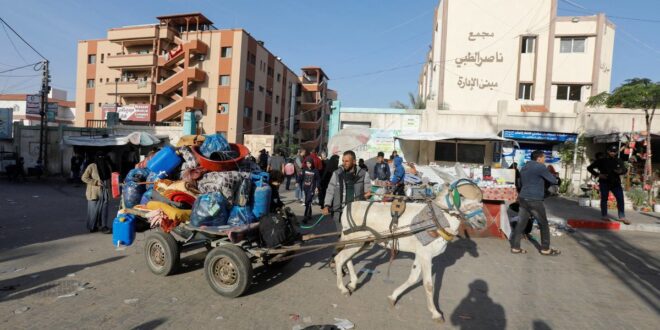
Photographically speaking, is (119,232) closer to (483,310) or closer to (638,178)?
(483,310)

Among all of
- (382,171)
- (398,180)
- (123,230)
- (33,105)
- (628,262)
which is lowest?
(628,262)

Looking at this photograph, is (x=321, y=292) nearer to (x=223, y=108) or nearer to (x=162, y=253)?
(x=162, y=253)

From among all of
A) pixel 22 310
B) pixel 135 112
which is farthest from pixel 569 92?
pixel 135 112

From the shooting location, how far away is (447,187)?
4.05m

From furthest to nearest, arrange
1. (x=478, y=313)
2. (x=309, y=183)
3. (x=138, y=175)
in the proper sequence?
(x=309, y=183) → (x=138, y=175) → (x=478, y=313)

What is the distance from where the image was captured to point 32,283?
177 inches

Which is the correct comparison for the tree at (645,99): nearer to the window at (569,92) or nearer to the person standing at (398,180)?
the person standing at (398,180)

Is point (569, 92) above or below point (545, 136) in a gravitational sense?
above

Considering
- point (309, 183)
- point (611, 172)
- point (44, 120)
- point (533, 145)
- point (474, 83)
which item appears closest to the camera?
point (611, 172)

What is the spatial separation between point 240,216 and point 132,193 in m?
1.97

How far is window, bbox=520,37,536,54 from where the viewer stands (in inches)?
954

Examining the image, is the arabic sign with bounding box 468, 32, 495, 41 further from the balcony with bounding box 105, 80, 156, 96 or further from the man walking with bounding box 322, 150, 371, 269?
the balcony with bounding box 105, 80, 156, 96

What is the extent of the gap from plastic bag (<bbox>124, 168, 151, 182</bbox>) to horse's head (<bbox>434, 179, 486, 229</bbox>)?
4233mm

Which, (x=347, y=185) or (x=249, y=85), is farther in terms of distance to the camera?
(x=249, y=85)
